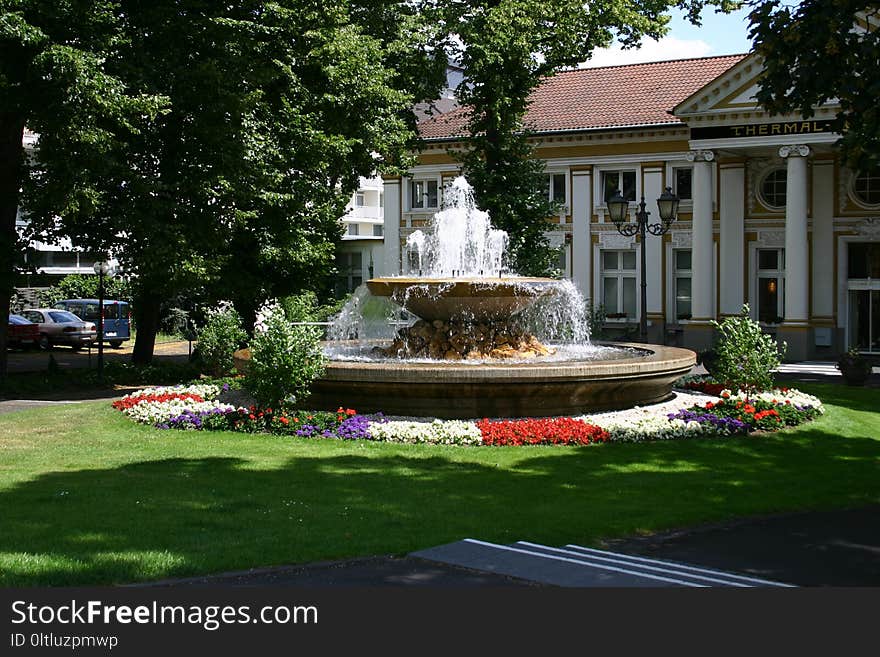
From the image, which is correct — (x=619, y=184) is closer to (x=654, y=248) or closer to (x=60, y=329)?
(x=654, y=248)

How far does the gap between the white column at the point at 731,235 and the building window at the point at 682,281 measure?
5.58 feet

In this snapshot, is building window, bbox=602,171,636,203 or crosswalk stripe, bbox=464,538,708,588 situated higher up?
building window, bbox=602,171,636,203

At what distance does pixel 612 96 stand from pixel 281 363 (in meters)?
32.9

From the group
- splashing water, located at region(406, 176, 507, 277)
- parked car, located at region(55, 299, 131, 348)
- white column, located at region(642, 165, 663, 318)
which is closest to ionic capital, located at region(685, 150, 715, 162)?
white column, located at region(642, 165, 663, 318)

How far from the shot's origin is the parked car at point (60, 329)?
146ft

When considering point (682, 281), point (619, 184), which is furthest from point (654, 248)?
point (619, 184)

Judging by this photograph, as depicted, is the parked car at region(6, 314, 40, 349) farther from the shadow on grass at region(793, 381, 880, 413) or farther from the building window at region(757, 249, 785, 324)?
the shadow on grass at region(793, 381, 880, 413)

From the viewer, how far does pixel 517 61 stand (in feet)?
108

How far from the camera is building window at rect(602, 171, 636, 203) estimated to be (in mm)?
43312

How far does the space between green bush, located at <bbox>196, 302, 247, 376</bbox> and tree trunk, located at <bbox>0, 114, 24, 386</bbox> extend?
176 inches

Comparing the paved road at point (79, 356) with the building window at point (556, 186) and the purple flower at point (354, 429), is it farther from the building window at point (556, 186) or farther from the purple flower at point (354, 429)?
the purple flower at point (354, 429)

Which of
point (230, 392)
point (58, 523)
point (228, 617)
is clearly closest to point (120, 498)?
point (58, 523)

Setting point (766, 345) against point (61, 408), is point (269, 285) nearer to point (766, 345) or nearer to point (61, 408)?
point (61, 408)

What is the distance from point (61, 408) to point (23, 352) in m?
26.6
